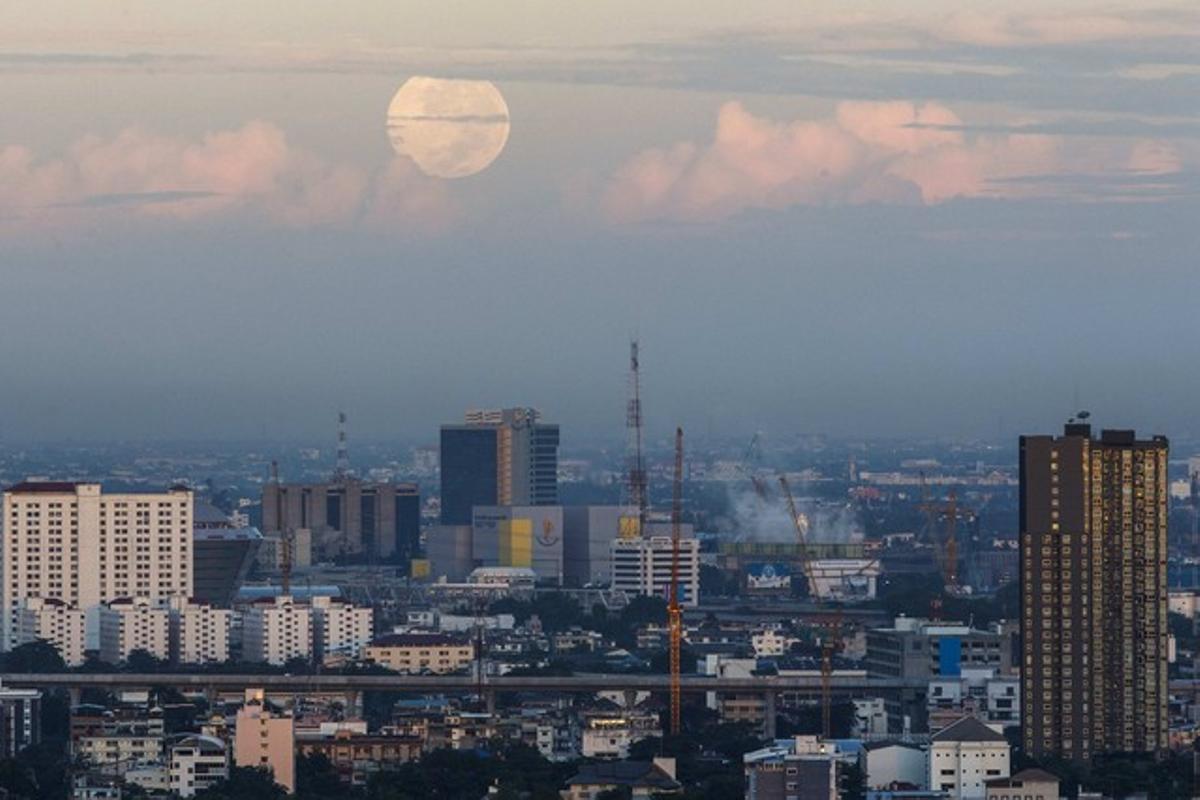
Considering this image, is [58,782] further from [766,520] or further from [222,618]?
[766,520]

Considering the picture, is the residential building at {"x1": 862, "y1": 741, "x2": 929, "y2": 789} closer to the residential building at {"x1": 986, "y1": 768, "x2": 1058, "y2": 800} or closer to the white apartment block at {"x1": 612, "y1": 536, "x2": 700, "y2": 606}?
the residential building at {"x1": 986, "y1": 768, "x2": 1058, "y2": 800}

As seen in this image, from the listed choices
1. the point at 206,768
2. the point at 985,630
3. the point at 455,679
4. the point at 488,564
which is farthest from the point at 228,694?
the point at 488,564

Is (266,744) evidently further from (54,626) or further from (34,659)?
(54,626)

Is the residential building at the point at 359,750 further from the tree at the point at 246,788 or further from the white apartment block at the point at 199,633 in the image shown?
the white apartment block at the point at 199,633

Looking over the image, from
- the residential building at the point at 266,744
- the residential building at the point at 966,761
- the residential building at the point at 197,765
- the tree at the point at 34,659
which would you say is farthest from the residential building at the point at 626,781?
the tree at the point at 34,659

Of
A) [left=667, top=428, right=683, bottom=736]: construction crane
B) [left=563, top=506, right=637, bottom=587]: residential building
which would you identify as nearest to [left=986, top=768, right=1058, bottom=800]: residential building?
[left=667, top=428, right=683, bottom=736]: construction crane
